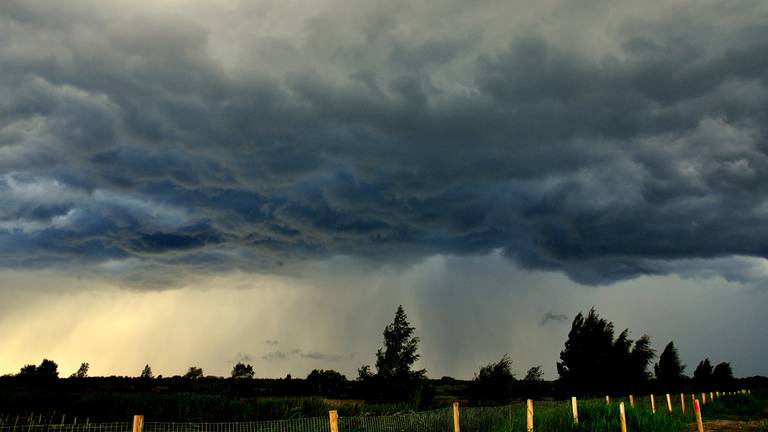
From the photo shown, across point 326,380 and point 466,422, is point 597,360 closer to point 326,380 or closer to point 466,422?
point 326,380

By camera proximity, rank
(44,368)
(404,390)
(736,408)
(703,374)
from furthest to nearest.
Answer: (44,368)
(703,374)
(404,390)
(736,408)

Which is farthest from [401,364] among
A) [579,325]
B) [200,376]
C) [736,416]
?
[200,376]

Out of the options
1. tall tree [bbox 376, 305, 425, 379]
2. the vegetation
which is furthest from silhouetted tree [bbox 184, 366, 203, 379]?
tall tree [bbox 376, 305, 425, 379]

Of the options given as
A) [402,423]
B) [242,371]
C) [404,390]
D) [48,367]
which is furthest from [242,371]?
[402,423]

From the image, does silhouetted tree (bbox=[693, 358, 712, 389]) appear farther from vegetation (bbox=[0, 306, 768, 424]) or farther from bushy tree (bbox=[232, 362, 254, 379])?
bushy tree (bbox=[232, 362, 254, 379])

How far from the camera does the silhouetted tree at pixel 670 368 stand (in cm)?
8444

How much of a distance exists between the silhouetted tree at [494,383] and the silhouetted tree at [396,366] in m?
9.63

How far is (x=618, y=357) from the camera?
232 ft

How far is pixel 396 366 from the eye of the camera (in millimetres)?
61906

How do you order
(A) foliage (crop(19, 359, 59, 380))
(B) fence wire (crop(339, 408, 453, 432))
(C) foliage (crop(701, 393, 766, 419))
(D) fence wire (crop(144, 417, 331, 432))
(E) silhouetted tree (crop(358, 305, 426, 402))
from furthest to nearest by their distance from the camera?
(A) foliage (crop(19, 359, 59, 380)) → (E) silhouetted tree (crop(358, 305, 426, 402)) → (C) foliage (crop(701, 393, 766, 419)) → (B) fence wire (crop(339, 408, 453, 432)) → (D) fence wire (crop(144, 417, 331, 432))

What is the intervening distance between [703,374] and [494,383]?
66243 millimetres

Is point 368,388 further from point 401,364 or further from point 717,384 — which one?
point 717,384

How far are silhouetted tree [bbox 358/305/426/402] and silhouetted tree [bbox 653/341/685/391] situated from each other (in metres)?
43.0

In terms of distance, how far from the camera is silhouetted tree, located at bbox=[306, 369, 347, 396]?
294 ft
